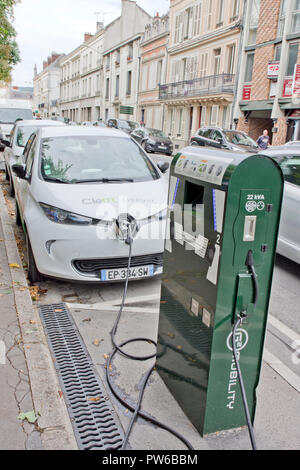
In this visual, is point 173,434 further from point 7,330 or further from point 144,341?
point 7,330

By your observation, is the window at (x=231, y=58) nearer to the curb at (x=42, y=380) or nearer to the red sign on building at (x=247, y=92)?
the red sign on building at (x=247, y=92)

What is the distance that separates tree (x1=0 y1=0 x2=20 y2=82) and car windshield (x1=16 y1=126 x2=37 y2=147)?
284 centimetres

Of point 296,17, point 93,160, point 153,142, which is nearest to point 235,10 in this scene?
point 296,17

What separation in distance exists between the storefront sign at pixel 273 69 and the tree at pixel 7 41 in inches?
516

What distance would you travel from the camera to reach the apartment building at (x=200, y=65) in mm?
27906

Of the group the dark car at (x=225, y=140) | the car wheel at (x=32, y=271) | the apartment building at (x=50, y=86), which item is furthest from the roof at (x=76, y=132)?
the apartment building at (x=50, y=86)

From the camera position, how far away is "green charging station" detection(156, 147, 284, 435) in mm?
2344

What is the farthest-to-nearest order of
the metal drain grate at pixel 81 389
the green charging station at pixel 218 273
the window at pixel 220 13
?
1. the window at pixel 220 13
2. the metal drain grate at pixel 81 389
3. the green charging station at pixel 218 273

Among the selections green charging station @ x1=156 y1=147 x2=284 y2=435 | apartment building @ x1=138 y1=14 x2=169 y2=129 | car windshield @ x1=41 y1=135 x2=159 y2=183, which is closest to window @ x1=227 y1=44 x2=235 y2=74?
apartment building @ x1=138 y1=14 x2=169 y2=129

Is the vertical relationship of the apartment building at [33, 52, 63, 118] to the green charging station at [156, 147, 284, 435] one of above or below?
above

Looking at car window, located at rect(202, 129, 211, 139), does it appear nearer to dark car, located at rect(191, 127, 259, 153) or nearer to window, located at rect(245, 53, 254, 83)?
dark car, located at rect(191, 127, 259, 153)

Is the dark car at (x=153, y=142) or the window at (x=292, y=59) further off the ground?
the window at (x=292, y=59)

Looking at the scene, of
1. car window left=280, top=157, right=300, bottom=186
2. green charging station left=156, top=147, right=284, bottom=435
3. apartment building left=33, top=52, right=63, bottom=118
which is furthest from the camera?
apartment building left=33, top=52, right=63, bottom=118

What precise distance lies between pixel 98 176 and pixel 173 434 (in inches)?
129
